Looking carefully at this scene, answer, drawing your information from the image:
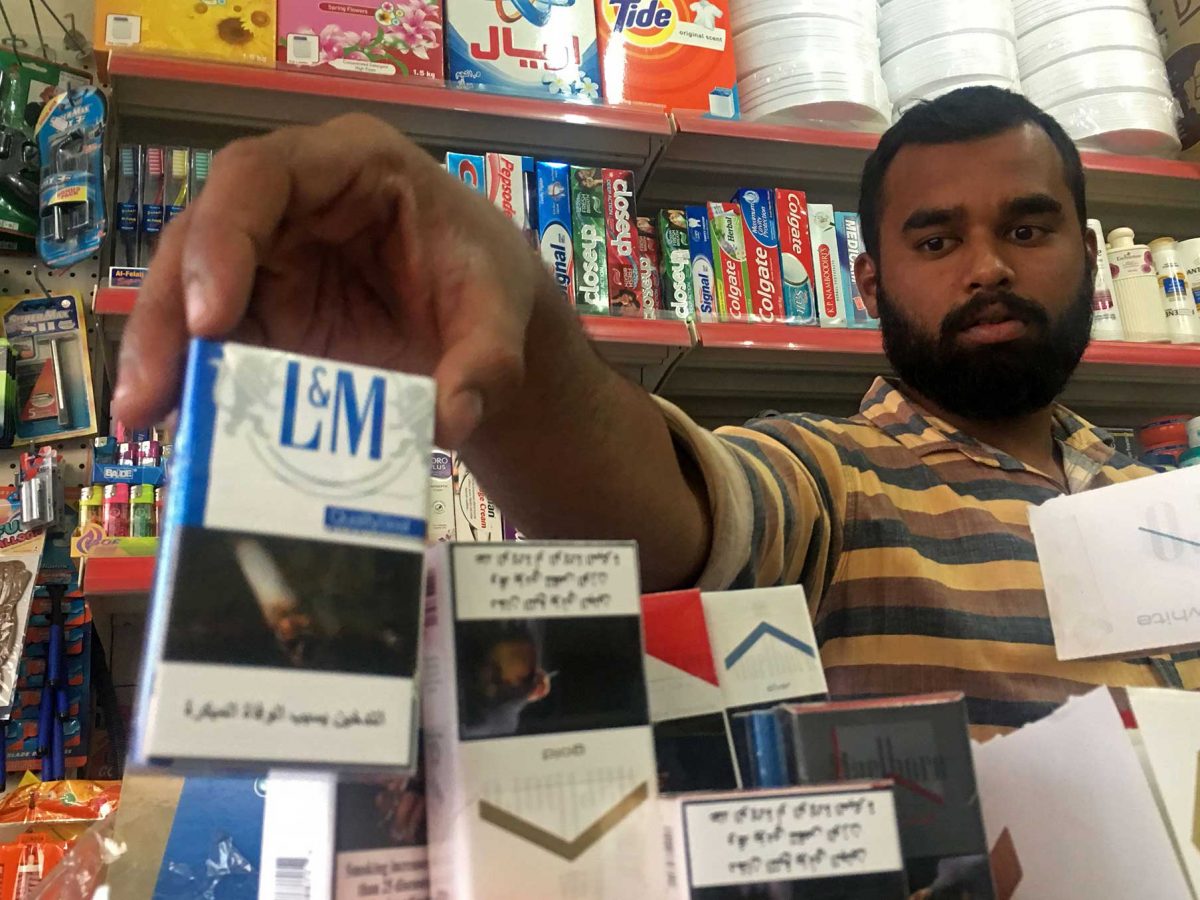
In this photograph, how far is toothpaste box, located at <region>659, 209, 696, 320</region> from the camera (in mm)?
1500

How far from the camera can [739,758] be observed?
361 mm

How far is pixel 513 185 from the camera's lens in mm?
1437

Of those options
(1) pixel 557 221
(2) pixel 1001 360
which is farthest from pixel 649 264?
(2) pixel 1001 360

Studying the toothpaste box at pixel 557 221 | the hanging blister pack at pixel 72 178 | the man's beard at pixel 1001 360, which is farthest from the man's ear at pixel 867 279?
the hanging blister pack at pixel 72 178

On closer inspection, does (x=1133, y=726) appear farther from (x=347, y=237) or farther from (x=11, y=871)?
(x=11, y=871)

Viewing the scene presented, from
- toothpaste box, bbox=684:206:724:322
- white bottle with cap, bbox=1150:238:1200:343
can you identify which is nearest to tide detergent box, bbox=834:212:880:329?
toothpaste box, bbox=684:206:724:322

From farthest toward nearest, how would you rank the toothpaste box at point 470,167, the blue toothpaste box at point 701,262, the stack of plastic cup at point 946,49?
the stack of plastic cup at point 946,49 < the blue toothpaste box at point 701,262 < the toothpaste box at point 470,167

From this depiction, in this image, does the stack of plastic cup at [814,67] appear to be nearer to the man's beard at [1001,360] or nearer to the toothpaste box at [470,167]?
the toothpaste box at [470,167]

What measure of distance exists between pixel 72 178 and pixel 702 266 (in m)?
0.95

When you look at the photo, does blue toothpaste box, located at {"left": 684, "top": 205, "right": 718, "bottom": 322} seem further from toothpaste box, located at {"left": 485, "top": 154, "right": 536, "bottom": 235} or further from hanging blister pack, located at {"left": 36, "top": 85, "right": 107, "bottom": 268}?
hanging blister pack, located at {"left": 36, "top": 85, "right": 107, "bottom": 268}

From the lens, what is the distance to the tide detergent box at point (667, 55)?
1.53m

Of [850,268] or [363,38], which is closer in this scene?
[363,38]

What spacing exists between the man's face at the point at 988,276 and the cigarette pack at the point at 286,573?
0.86m

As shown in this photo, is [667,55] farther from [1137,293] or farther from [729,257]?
[1137,293]
